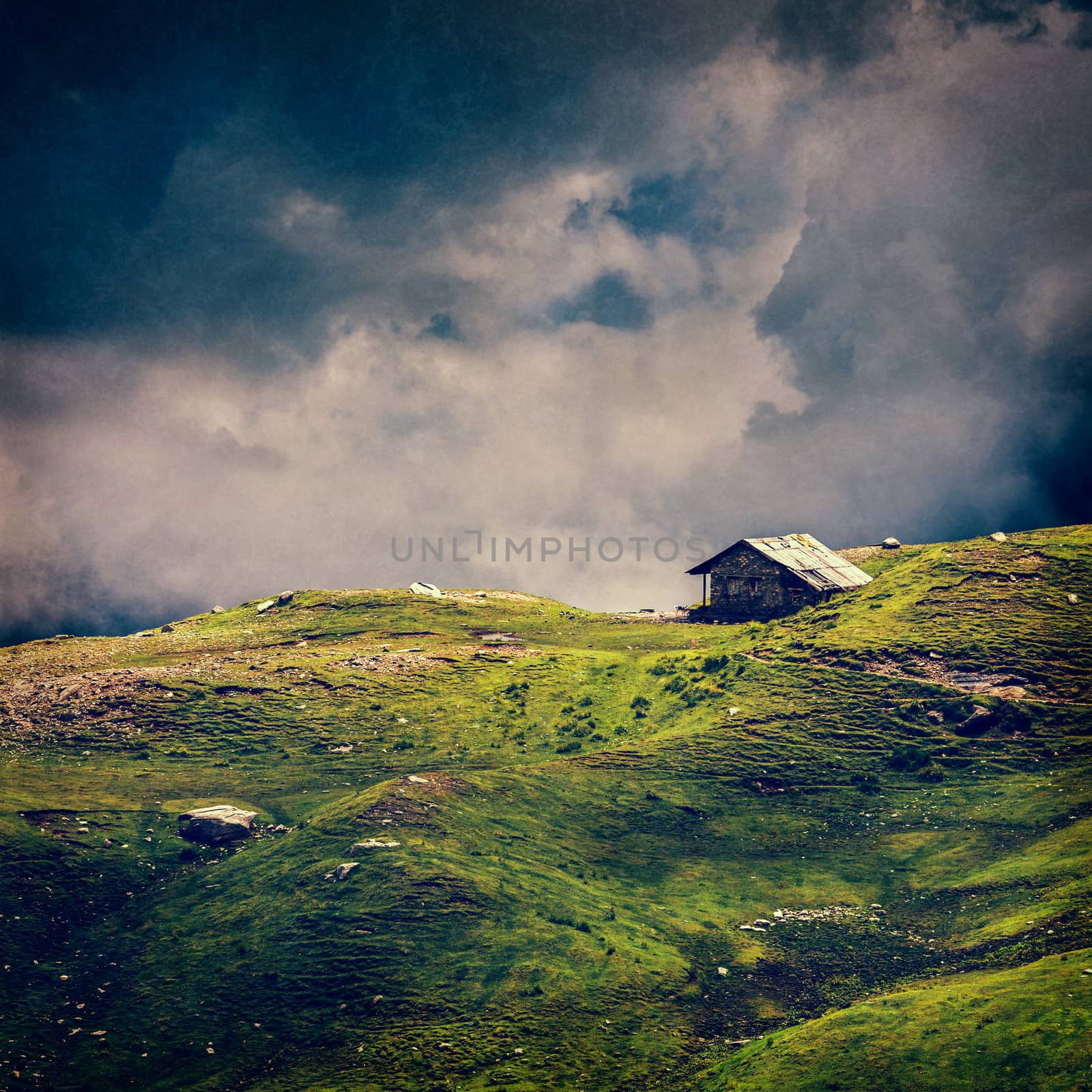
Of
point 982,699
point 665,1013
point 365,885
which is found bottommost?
point 665,1013

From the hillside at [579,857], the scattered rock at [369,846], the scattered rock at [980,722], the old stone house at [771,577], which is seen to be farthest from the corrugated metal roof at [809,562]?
the scattered rock at [369,846]

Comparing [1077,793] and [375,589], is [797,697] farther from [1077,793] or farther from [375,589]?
[375,589]

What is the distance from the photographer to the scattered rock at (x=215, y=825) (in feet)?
136

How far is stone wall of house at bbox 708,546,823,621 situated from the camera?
74.3 m

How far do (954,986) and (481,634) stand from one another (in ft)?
150

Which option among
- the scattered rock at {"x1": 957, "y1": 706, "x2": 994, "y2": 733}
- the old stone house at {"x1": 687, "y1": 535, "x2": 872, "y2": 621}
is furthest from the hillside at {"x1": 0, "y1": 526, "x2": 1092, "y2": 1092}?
the old stone house at {"x1": 687, "y1": 535, "x2": 872, "y2": 621}

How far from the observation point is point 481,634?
7056 centimetres

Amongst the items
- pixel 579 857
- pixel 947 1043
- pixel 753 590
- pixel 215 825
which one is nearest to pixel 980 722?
pixel 579 857

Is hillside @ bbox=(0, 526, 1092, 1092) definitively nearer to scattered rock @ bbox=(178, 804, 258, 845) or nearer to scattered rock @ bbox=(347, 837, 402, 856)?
scattered rock @ bbox=(347, 837, 402, 856)

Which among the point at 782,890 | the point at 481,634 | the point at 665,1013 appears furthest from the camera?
the point at 481,634

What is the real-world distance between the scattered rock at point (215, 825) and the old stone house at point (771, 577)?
4498 cm

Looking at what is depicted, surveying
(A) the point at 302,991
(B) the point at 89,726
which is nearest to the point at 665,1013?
(A) the point at 302,991

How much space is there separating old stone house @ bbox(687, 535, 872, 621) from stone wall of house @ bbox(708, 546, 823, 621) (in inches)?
2.1

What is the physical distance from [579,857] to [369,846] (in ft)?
29.8
